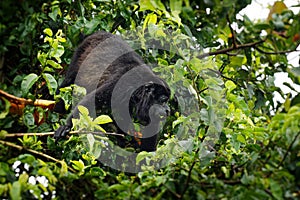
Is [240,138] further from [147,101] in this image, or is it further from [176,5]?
[147,101]

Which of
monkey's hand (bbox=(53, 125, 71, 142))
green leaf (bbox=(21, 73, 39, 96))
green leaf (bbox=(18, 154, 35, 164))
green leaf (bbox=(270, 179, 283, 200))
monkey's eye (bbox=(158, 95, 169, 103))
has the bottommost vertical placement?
monkey's hand (bbox=(53, 125, 71, 142))

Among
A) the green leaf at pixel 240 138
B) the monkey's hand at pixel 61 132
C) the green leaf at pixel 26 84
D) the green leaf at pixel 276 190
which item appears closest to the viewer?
the green leaf at pixel 276 190

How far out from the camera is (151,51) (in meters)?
4.14

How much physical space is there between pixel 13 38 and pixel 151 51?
6.98 feet

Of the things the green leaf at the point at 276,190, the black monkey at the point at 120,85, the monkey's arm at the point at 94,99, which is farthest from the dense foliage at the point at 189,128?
the black monkey at the point at 120,85

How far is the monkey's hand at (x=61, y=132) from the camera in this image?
3164mm

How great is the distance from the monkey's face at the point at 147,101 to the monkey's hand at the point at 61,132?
112 centimetres

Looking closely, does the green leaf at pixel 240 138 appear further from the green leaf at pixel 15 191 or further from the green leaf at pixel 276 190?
the green leaf at pixel 15 191

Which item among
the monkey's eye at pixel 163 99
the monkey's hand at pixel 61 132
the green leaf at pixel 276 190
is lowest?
the monkey's hand at pixel 61 132

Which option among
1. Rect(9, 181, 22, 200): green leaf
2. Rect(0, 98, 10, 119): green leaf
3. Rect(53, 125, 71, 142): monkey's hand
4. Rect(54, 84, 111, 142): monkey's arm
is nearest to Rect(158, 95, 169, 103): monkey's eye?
Rect(54, 84, 111, 142): monkey's arm

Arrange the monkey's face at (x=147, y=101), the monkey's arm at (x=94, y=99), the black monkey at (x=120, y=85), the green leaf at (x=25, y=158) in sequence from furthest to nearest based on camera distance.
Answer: the monkey's face at (x=147, y=101) → the black monkey at (x=120, y=85) → the monkey's arm at (x=94, y=99) → the green leaf at (x=25, y=158)

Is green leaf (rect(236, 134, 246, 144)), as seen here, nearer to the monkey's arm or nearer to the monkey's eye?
the monkey's arm

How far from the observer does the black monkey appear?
430cm

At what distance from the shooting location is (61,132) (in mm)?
3238
